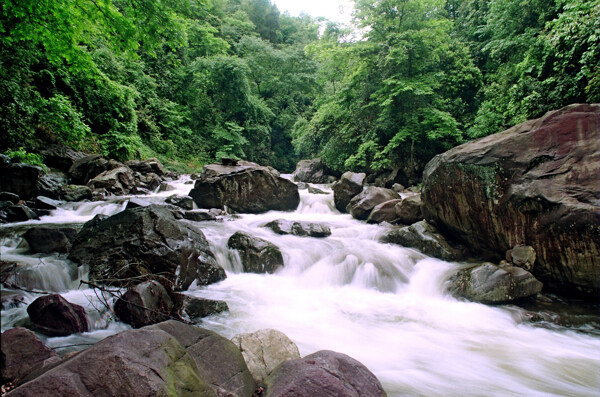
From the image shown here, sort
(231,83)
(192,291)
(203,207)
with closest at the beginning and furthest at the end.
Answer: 1. (192,291)
2. (203,207)
3. (231,83)

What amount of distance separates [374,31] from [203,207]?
12.2 meters

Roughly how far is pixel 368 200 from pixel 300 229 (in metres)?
3.20

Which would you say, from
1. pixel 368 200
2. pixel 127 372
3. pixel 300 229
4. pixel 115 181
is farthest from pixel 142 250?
pixel 115 181

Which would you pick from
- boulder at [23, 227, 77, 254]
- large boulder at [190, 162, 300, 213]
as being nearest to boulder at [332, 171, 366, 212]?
large boulder at [190, 162, 300, 213]

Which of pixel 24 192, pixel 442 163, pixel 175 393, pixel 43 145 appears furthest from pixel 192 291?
pixel 43 145

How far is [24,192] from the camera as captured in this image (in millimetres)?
7996

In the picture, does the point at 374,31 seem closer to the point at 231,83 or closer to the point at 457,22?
the point at 457,22

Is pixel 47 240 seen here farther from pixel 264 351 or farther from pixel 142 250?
pixel 264 351

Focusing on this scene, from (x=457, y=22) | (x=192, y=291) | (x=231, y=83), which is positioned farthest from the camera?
(x=231, y=83)

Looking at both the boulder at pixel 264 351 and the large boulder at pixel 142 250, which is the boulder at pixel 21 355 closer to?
the boulder at pixel 264 351

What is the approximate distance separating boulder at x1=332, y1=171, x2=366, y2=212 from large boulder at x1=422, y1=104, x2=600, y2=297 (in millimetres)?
5302

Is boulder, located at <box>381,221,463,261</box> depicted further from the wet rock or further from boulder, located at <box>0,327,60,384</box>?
boulder, located at <box>0,327,60,384</box>

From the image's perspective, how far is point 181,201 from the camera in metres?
9.85

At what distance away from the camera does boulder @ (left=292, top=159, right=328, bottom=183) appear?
19.9m
